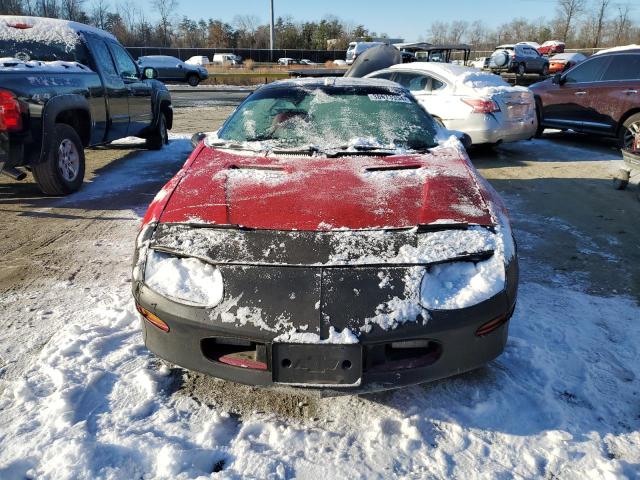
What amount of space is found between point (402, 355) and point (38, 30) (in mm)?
6340

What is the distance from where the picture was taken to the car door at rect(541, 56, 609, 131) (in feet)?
28.7

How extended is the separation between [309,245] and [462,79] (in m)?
6.51

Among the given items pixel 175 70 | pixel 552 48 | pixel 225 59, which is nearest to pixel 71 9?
pixel 225 59

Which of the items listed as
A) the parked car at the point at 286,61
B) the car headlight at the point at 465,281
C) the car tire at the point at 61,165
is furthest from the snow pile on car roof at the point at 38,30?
the parked car at the point at 286,61

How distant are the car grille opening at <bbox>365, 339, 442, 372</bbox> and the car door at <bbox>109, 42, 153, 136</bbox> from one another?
260 inches

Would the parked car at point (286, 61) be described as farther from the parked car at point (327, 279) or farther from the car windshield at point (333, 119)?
the parked car at point (327, 279)

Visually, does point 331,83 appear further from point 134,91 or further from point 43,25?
point 134,91

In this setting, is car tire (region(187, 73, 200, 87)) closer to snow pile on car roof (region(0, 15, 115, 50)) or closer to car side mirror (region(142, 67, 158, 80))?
car side mirror (region(142, 67, 158, 80))

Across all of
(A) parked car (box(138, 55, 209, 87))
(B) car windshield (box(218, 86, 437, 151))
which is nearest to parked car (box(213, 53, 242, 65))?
(A) parked car (box(138, 55, 209, 87))

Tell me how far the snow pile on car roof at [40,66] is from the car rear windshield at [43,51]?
0.65ft

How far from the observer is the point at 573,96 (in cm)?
903

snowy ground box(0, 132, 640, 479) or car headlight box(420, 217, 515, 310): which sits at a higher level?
car headlight box(420, 217, 515, 310)

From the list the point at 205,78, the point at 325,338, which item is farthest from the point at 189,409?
the point at 205,78

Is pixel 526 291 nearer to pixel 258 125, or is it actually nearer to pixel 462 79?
pixel 258 125
